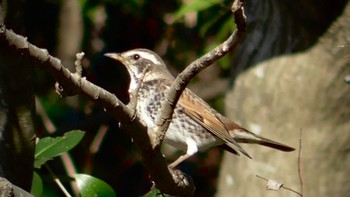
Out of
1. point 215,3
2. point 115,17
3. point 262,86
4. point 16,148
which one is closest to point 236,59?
point 262,86

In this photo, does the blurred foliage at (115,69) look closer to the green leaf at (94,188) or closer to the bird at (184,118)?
the bird at (184,118)

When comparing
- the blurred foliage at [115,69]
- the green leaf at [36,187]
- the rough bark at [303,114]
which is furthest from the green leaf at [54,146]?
the blurred foliage at [115,69]

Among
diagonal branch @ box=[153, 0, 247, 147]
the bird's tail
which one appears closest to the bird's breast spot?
the bird's tail

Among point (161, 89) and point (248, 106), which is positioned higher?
point (161, 89)

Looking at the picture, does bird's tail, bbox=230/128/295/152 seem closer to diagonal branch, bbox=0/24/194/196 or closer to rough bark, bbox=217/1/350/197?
rough bark, bbox=217/1/350/197

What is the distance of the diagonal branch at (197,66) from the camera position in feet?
9.80

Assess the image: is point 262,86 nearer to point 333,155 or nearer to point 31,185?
point 333,155

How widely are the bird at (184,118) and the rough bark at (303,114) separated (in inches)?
28.9

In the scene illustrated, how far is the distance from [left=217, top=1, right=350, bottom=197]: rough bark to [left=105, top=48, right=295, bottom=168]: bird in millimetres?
734

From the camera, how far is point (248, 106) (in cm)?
628

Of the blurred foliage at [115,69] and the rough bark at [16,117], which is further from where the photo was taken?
the blurred foliage at [115,69]

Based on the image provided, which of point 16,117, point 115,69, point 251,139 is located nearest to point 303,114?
point 251,139

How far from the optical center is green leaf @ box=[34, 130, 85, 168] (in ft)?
12.9

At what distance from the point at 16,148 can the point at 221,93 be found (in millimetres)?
3972
